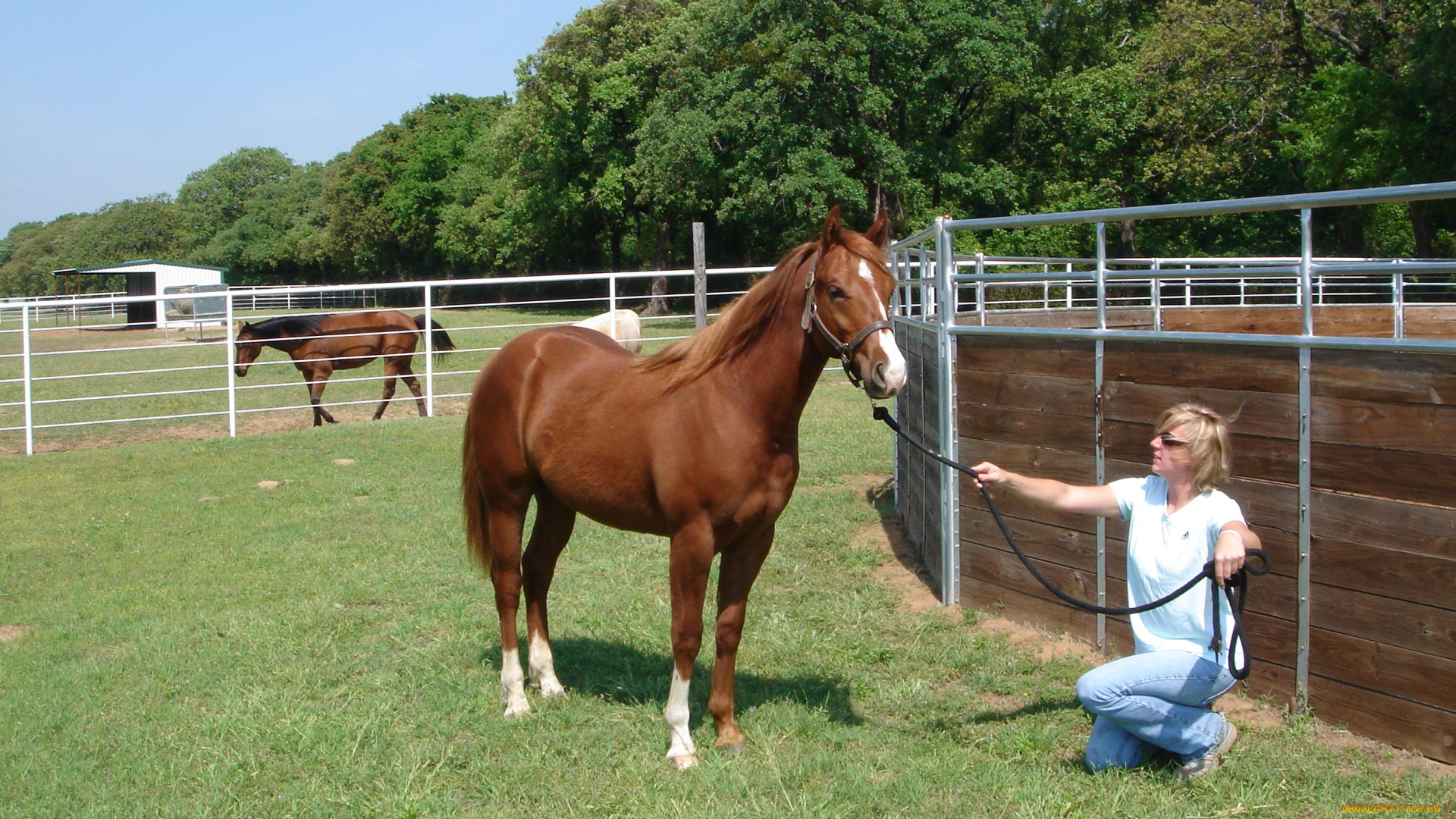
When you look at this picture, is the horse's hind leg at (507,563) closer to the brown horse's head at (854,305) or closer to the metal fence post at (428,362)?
the brown horse's head at (854,305)

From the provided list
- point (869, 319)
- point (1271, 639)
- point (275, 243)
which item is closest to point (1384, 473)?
point (1271, 639)

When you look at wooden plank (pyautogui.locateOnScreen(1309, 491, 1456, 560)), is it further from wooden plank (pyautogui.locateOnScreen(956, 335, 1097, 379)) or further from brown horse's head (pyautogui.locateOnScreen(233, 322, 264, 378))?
brown horse's head (pyautogui.locateOnScreen(233, 322, 264, 378))

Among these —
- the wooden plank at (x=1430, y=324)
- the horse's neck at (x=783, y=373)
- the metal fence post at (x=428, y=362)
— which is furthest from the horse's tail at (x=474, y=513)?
the metal fence post at (x=428, y=362)

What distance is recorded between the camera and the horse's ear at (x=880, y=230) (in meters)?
3.77

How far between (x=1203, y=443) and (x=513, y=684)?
3059 millimetres

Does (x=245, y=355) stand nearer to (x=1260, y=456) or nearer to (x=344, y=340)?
(x=344, y=340)

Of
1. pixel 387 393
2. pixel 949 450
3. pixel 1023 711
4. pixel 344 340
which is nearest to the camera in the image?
pixel 1023 711

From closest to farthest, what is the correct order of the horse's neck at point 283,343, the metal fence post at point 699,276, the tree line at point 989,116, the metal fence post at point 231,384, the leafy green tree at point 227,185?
the metal fence post at point 231,384, the metal fence post at point 699,276, the horse's neck at point 283,343, the tree line at point 989,116, the leafy green tree at point 227,185

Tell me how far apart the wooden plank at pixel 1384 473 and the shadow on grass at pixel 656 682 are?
6.85 ft

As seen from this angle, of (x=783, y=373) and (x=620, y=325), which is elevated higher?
(x=620, y=325)

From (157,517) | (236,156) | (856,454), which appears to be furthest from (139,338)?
(236,156)

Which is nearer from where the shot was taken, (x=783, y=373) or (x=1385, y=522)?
(x=1385, y=522)

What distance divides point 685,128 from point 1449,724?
26.2m

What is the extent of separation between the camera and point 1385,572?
3613mm
